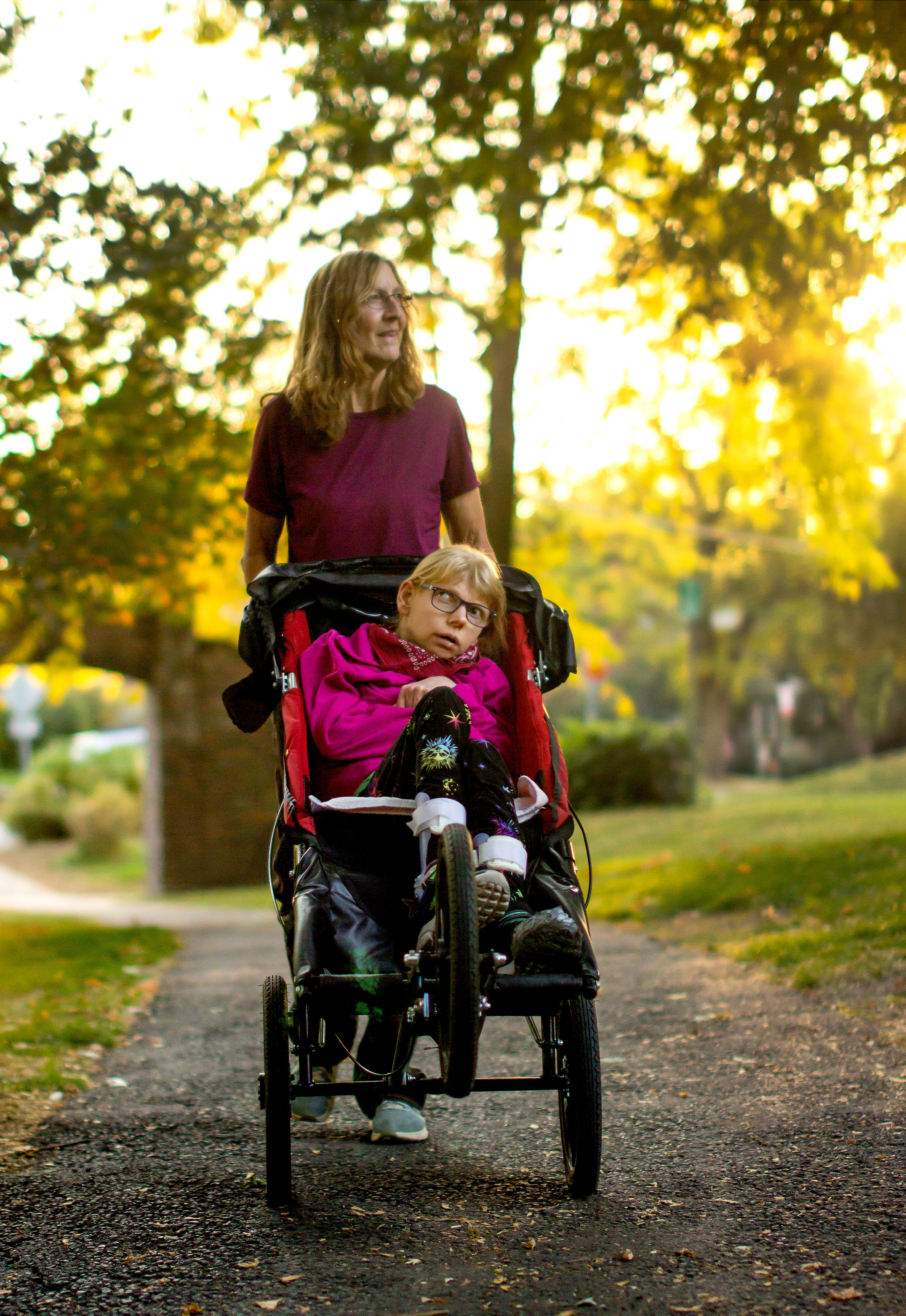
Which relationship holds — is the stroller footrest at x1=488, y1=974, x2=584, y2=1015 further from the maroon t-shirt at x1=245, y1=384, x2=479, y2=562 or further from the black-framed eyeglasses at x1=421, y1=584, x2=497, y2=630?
the maroon t-shirt at x1=245, y1=384, x2=479, y2=562

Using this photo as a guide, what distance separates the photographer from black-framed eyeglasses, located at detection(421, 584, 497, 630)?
3398 millimetres

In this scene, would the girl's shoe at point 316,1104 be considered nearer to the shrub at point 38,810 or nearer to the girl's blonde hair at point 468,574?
the girl's blonde hair at point 468,574

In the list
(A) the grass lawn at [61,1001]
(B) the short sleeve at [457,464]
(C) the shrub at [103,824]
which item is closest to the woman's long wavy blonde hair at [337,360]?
(B) the short sleeve at [457,464]

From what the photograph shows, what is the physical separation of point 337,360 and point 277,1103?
2083 millimetres

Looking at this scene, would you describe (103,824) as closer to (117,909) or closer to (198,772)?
(198,772)

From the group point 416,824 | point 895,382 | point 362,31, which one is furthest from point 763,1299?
point 895,382

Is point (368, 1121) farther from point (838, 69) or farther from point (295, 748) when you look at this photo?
point (838, 69)

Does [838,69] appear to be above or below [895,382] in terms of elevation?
above

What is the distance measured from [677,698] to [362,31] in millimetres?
53708

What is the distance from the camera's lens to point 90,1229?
3.13 metres

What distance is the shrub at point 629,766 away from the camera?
19422 millimetres

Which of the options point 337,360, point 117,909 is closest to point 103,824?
point 117,909

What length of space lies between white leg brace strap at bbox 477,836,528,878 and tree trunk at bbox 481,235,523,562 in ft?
27.3

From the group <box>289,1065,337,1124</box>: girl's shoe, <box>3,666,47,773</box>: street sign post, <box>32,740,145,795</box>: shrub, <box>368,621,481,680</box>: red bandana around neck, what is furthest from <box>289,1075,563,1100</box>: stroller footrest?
<box>3,666,47,773</box>: street sign post
